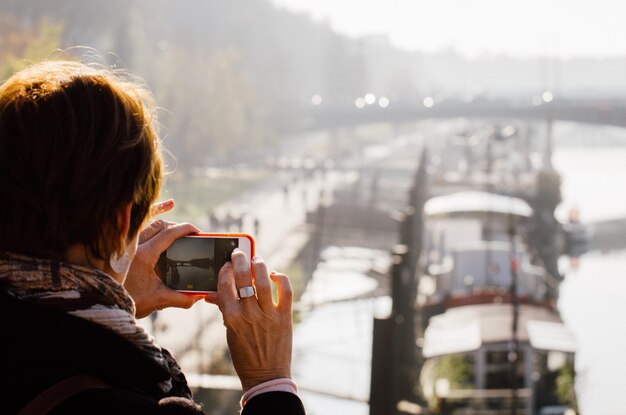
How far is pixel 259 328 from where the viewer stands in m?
1.55

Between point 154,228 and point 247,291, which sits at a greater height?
point 154,228

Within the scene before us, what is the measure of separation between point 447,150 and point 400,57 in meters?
92.6

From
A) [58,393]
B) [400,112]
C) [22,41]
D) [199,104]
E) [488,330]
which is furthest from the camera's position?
[400,112]

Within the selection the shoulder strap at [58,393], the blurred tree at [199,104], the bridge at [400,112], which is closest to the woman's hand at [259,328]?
the shoulder strap at [58,393]

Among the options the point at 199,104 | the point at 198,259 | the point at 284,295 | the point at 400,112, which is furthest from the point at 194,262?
the point at 400,112

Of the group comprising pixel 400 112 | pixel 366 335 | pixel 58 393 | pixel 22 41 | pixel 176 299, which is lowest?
pixel 366 335

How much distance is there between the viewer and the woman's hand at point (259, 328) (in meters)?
1.53

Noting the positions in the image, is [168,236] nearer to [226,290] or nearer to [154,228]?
[154,228]

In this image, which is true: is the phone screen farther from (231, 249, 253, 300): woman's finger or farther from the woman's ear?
the woman's ear

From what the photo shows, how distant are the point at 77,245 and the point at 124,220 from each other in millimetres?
74

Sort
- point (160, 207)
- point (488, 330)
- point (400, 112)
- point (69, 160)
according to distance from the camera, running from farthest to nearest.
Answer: point (400, 112) → point (488, 330) → point (160, 207) → point (69, 160)

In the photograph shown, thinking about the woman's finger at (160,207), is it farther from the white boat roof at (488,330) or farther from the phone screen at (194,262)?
the white boat roof at (488,330)

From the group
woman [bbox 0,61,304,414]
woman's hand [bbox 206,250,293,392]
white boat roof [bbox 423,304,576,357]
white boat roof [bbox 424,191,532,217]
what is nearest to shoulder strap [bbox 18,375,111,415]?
woman [bbox 0,61,304,414]

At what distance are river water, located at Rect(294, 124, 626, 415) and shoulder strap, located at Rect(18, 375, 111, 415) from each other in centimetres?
385
